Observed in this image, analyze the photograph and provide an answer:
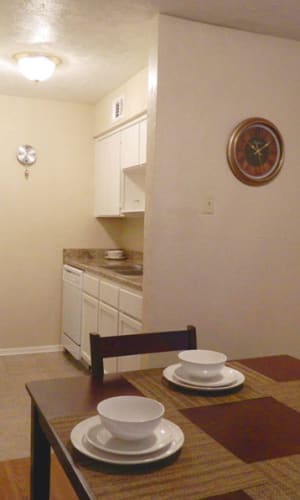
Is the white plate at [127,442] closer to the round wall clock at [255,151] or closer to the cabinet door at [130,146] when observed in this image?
the round wall clock at [255,151]

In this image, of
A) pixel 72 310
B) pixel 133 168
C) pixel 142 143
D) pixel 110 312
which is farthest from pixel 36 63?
pixel 72 310

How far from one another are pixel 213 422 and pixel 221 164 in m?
1.91

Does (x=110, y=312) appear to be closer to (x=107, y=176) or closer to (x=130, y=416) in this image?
(x=107, y=176)

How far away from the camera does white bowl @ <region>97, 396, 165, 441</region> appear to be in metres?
1.02

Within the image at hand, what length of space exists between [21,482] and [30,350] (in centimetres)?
241

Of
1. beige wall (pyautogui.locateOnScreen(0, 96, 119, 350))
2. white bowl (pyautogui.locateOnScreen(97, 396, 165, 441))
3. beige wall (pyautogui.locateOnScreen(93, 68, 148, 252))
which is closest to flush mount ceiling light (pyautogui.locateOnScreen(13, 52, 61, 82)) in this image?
beige wall (pyautogui.locateOnScreen(93, 68, 148, 252))

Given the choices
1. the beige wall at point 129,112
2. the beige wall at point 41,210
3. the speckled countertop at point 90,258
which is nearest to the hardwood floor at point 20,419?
the beige wall at point 41,210

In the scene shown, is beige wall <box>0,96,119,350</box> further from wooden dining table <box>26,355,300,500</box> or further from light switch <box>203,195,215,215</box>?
wooden dining table <box>26,355,300,500</box>

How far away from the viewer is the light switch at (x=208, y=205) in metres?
2.85

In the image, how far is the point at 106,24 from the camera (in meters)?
2.82

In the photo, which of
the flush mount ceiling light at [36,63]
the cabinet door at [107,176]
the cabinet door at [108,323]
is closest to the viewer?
the flush mount ceiling light at [36,63]

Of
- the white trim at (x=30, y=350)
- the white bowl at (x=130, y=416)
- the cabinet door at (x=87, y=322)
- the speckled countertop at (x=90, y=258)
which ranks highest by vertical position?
the speckled countertop at (x=90, y=258)

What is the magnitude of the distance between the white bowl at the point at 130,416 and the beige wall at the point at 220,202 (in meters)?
1.61

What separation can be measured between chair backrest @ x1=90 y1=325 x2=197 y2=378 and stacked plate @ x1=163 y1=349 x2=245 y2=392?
21 cm
